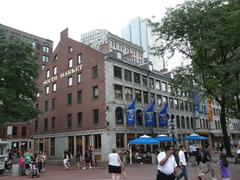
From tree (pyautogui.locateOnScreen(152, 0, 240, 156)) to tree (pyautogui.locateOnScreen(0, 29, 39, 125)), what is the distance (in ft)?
43.5

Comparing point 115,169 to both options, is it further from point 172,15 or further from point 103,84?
point 103,84

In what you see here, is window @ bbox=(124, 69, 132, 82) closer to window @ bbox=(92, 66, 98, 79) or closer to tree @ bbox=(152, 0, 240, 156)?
window @ bbox=(92, 66, 98, 79)

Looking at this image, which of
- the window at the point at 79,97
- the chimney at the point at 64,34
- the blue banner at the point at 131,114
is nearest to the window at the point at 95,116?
the window at the point at 79,97

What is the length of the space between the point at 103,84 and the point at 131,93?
5.57 metres

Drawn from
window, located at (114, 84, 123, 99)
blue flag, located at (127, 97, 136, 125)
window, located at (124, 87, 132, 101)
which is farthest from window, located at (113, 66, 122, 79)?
blue flag, located at (127, 97, 136, 125)

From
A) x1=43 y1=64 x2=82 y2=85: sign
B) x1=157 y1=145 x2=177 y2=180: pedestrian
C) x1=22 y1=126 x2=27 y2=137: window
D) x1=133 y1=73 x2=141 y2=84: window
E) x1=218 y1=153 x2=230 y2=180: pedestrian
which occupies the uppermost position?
x1=43 y1=64 x2=82 y2=85: sign

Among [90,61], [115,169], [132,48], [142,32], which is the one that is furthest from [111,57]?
[142,32]

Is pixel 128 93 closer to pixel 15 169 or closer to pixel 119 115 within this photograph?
pixel 119 115

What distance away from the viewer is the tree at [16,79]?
25411mm

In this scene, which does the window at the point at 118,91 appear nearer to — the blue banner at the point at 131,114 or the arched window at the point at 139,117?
the blue banner at the point at 131,114

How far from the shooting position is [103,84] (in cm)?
3631

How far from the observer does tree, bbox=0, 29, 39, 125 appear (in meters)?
25.4

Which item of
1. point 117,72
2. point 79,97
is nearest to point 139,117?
point 117,72

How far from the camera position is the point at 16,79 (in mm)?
27234
